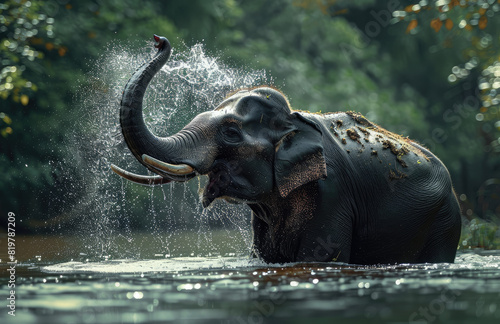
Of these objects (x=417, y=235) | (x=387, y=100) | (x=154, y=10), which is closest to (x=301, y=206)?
(x=417, y=235)

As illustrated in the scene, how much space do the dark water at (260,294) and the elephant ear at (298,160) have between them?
746 mm

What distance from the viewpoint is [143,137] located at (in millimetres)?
8000

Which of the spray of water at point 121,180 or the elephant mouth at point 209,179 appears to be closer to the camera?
the elephant mouth at point 209,179

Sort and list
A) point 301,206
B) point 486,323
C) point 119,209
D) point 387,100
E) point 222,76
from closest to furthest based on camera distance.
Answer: point 486,323 < point 301,206 < point 222,76 < point 119,209 < point 387,100

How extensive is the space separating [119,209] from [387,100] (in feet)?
38.9

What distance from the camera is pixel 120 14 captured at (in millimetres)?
22266

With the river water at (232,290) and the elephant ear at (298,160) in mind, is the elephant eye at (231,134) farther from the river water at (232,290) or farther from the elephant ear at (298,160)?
the river water at (232,290)

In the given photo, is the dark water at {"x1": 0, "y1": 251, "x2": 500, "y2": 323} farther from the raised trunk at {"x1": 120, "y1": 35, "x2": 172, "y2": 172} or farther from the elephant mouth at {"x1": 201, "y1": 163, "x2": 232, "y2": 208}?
the raised trunk at {"x1": 120, "y1": 35, "x2": 172, "y2": 172}

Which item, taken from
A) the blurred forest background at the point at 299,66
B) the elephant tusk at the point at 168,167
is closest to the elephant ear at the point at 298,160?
the elephant tusk at the point at 168,167

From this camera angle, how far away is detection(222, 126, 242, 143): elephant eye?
28.1ft

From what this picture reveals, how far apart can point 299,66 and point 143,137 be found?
20748mm

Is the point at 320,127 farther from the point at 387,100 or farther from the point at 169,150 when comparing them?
the point at 387,100

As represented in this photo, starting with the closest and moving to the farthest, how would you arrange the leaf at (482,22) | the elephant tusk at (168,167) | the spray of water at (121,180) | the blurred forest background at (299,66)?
the elephant tusk at (168,167) → the leaf at (482,22) → the spray of water at (121,180) → the blurred forest background at (299,66)

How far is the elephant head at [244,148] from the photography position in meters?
8.23
